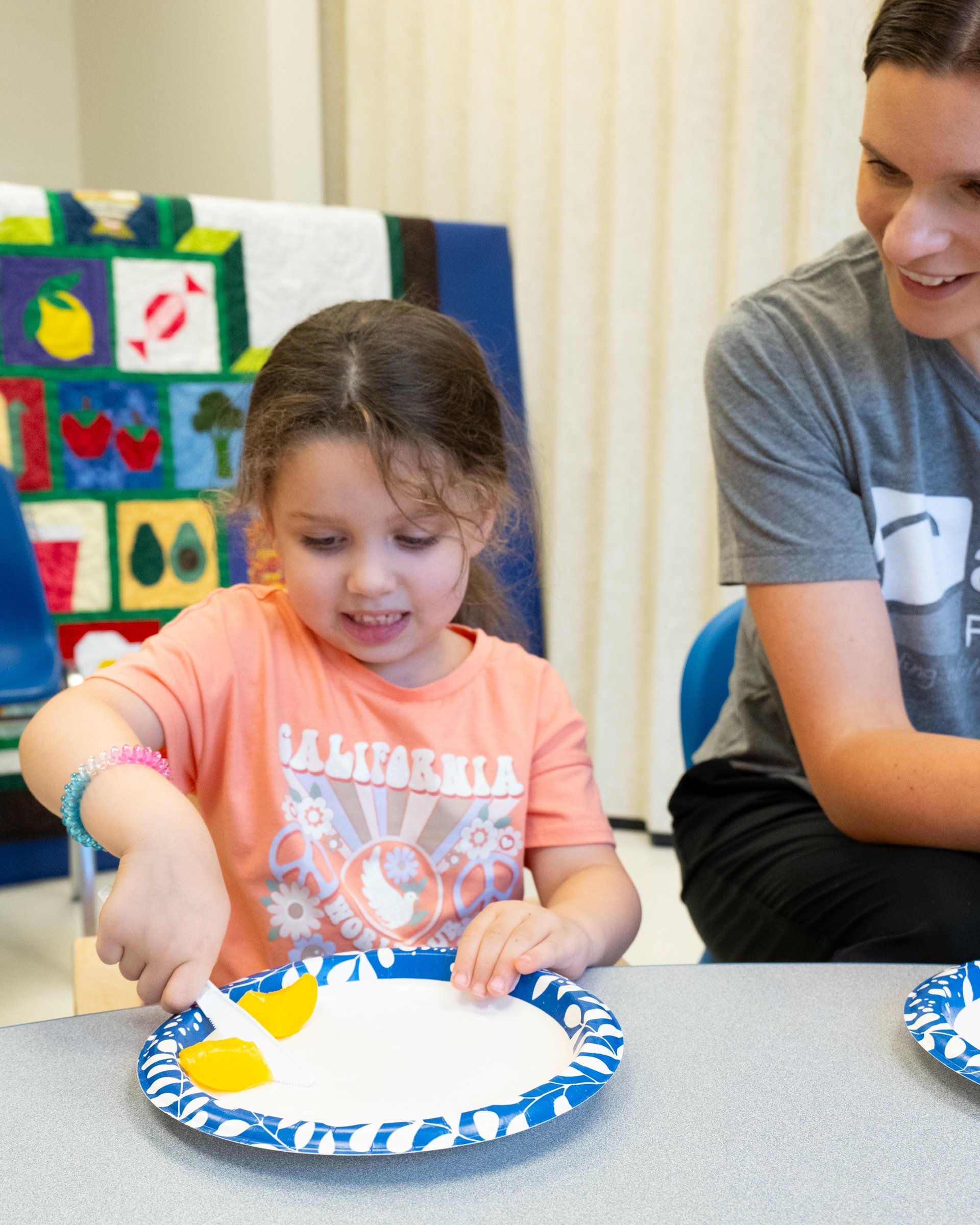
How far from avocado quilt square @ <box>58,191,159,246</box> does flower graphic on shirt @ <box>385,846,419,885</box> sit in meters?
1.73

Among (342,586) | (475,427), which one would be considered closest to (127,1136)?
(342,586)

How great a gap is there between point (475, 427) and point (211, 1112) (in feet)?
1.77

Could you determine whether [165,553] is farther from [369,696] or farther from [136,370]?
[369,696]

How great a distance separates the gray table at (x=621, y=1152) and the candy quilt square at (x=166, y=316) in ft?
6.22

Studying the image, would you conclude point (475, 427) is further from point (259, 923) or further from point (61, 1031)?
point (61, 1031)

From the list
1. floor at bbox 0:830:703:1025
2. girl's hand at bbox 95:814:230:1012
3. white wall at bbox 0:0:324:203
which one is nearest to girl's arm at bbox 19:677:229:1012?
girl's hand at bbox 95:814:230:1012

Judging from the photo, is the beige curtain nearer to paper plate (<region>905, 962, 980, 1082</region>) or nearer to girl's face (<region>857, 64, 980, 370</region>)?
girl's face (<region>857, 64, 980, 370</region>)

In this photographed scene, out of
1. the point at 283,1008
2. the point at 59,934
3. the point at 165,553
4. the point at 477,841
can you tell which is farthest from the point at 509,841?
the point at 165,553

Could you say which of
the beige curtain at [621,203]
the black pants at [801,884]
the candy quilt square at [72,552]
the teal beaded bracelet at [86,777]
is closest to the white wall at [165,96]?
the beige curtain at [621,203]

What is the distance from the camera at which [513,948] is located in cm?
61

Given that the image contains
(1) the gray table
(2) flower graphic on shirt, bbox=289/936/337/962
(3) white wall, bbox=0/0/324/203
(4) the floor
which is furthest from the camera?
(3) white wall, bbox=0/0/324/203

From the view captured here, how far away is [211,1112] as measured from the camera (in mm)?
443

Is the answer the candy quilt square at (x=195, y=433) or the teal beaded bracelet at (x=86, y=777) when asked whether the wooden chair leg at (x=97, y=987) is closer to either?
the teal beaded bracelet at (x=86, y=777)

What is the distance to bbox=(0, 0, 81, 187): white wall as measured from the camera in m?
3.40
